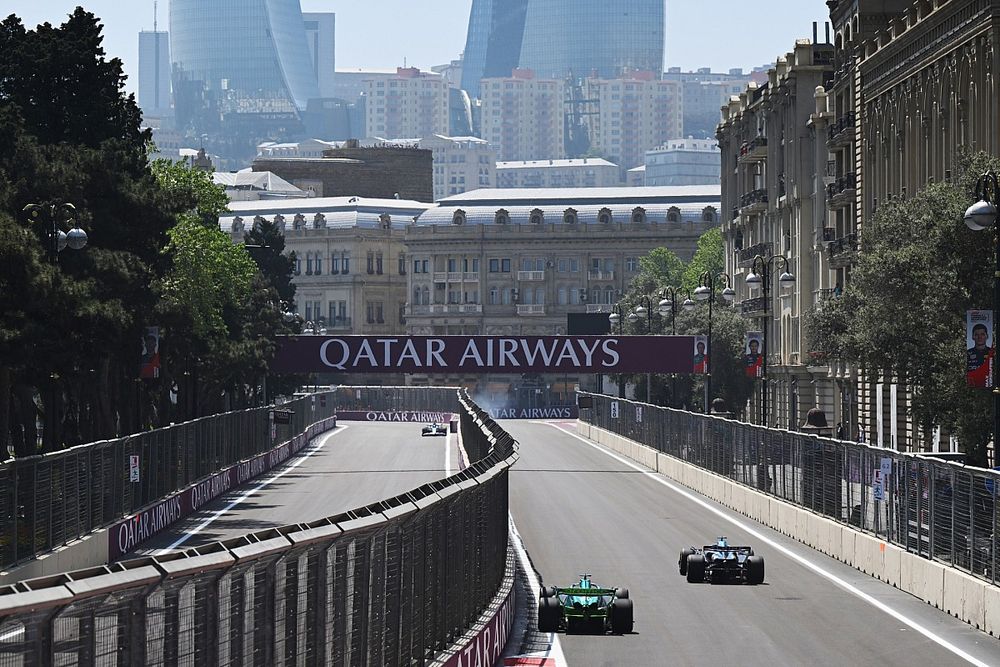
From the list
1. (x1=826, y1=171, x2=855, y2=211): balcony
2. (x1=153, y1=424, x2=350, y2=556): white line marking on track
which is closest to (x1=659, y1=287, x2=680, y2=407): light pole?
(x1=826, y1=171, x2=855, y2=211): balcony

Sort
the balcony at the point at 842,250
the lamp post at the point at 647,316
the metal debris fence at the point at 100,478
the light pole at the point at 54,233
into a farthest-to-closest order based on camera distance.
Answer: the lamp post at the point at 647,316 → the balcony at the point at 842,250 → the light pole at the point at 54,233 → the metal debris fence at the point at 100,478

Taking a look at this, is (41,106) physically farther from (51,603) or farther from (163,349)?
(51,603)

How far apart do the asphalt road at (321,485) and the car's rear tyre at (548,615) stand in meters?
17.2

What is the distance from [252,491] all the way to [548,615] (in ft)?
137

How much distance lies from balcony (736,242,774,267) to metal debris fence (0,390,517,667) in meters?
90.5

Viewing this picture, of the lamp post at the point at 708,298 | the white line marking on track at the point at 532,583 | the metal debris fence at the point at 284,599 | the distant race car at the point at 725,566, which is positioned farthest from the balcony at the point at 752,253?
the metal debris fence at the point at 284,599

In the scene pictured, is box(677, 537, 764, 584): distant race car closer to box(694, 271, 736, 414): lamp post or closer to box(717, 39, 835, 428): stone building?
box(694, 271, 736, 414): lamp post

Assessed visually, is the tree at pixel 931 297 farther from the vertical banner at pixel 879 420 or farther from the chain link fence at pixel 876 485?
the vertical banner at pixel 879 420

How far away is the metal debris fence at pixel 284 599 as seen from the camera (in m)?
8.91

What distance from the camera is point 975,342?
3634cm

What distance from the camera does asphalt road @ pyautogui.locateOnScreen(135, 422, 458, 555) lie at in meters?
49.2

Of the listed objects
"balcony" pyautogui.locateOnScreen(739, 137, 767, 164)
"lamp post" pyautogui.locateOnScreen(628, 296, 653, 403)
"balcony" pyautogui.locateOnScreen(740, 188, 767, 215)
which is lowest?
"lamp post" pyautogui.locateOnScreen(628, 296, 653, 403)

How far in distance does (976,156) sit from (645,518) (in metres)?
11.9

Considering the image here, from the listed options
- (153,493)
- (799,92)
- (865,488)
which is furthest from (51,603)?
(799,92)
